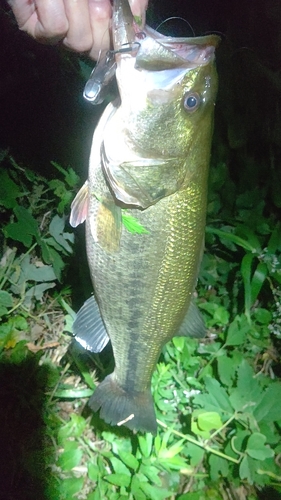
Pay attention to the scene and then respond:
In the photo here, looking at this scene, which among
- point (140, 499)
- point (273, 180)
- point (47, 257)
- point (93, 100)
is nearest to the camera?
point (93, 100)

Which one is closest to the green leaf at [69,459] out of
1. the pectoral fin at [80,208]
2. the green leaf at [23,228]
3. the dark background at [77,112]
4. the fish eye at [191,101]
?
the dark background at [77,112]

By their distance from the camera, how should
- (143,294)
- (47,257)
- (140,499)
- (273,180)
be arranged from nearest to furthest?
(143,294) → (140,499) → (47,257) → (273,180)

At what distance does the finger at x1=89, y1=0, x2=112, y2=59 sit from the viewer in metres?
1.24

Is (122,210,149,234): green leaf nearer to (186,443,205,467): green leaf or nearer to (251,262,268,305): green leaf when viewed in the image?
(251,262,268,305): green leaf

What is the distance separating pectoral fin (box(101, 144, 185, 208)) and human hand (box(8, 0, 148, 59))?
0.32 metres

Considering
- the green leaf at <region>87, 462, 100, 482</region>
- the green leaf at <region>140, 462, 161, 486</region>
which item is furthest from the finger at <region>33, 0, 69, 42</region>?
the green leaf at <region>87, 462, 100, 482</region>

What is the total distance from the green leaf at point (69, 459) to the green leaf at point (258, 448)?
85cm

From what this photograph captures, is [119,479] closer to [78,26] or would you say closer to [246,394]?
[246,394]

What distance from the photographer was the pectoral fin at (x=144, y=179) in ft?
4.43

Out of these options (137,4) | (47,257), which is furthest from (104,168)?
(47,257)

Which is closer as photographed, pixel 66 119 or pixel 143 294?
pixel 143 294

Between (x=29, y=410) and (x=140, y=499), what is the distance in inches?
28.5

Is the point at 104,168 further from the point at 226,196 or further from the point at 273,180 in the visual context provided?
the point at 273,180

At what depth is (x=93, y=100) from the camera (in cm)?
118
